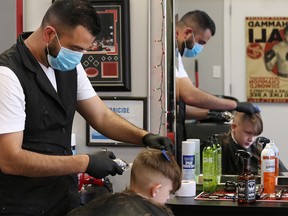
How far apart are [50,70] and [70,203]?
58cm

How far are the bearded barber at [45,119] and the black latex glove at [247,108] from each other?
2.62ft

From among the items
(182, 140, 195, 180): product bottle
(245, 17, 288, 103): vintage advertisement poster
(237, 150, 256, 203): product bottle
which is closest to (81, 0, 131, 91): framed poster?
(182, 140, 195, 180): product bottle

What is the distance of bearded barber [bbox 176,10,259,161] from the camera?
3029 mm

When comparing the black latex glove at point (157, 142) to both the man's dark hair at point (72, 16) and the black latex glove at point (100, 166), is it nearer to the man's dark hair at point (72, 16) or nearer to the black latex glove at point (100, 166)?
the black latex glove at point (100, 166)

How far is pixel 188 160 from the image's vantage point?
2.93 metres

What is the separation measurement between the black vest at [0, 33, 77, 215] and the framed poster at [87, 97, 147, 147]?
0.70 m

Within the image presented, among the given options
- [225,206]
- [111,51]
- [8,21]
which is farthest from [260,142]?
[8,21]

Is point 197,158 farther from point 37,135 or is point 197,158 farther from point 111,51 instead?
point 37,135

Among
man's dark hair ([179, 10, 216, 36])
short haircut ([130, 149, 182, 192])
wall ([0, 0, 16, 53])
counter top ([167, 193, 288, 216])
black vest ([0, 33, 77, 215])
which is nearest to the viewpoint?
black vest ([0, 33, 77, 215])

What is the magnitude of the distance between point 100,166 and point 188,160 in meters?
0.91

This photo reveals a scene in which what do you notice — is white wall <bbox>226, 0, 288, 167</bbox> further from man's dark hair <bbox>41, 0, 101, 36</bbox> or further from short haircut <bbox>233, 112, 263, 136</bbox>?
man's dark hair <bbox>41, 0, 101, 36</bbox>

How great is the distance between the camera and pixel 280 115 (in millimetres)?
2979

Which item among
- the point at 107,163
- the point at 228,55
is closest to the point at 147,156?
the point at 107,163

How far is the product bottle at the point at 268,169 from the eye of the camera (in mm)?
2809
